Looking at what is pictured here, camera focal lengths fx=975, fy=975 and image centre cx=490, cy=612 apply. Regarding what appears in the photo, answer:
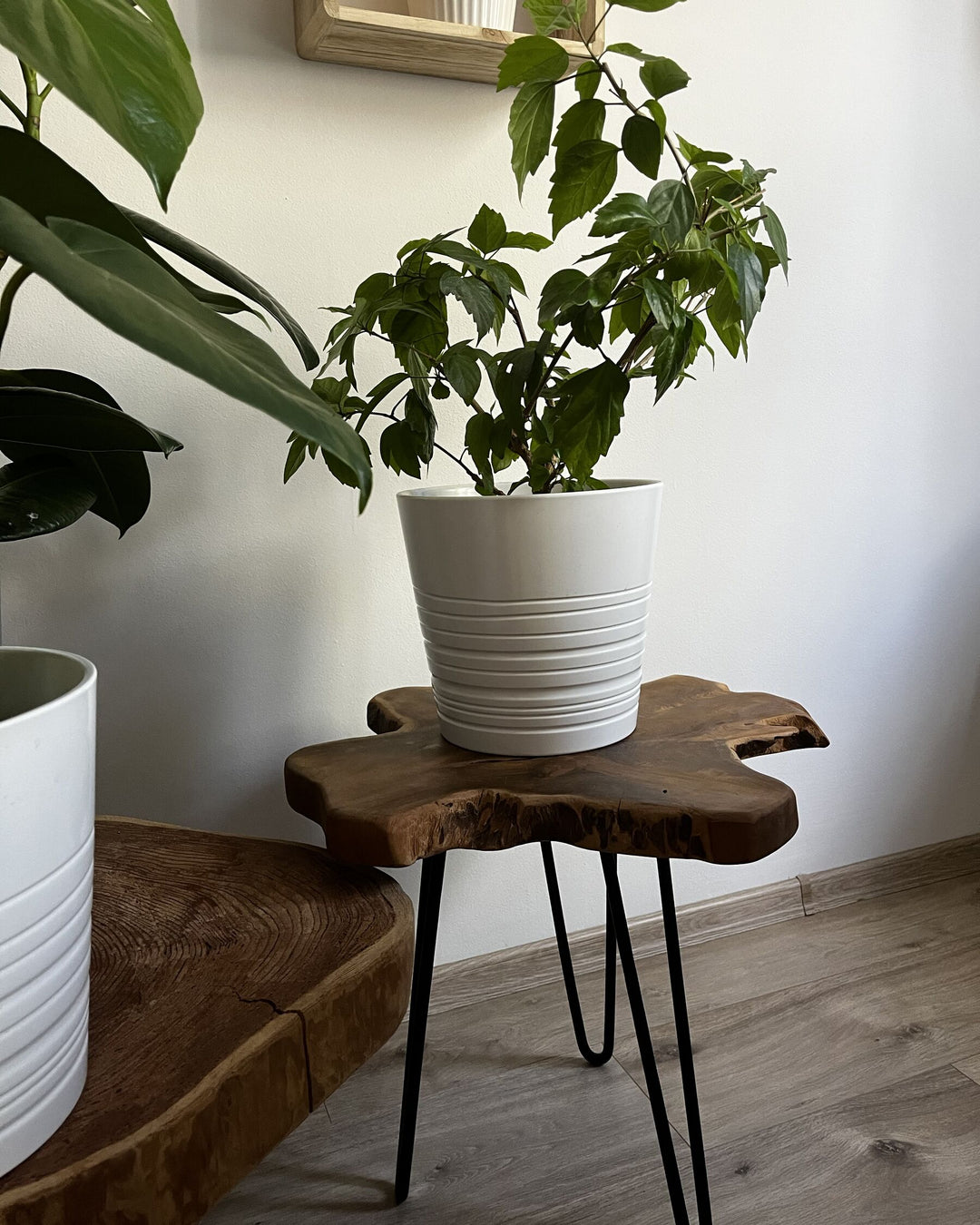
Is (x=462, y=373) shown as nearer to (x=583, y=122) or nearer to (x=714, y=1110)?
(x=583, y=122)

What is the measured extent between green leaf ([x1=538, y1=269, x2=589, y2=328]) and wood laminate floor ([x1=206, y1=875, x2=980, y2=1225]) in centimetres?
86

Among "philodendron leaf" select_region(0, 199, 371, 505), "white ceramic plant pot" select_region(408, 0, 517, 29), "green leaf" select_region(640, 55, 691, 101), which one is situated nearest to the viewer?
"philodendron leaf" select_region(0, 199, 371, 505)

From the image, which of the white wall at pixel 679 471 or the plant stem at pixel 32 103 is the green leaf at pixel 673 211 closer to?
the plant stem at pixel 32 103

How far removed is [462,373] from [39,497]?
33 centimetres

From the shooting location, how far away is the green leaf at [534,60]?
70 centimetres

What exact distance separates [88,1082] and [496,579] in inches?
17.7

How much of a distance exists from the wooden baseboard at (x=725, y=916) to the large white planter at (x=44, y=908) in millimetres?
872

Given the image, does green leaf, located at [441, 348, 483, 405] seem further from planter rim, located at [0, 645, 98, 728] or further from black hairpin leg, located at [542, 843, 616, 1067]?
black hairpin leg, located at [542, 843, 616, 1067]

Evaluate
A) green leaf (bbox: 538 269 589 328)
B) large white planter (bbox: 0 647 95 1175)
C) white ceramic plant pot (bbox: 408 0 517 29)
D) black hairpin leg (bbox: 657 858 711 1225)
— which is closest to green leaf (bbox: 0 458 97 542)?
large white planter (bbox: 0 647 95 1175)

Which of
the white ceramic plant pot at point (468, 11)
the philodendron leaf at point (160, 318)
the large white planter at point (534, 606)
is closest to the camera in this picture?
the philodendron leaf at point (160, 318)

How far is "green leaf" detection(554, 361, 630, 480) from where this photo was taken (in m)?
0.72

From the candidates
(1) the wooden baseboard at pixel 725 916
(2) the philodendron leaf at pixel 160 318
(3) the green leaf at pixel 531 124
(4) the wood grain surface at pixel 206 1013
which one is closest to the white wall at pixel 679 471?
(1) the wooden baseboard at pixel 725 916

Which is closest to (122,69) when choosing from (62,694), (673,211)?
(62,694)

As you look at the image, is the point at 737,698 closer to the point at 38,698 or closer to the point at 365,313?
the point at 365,313
